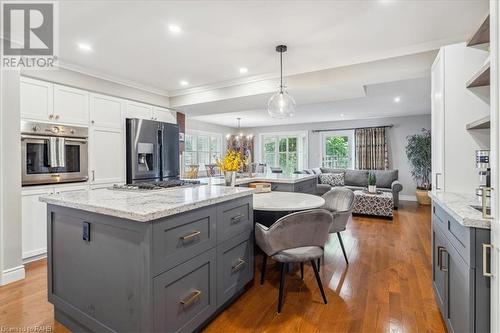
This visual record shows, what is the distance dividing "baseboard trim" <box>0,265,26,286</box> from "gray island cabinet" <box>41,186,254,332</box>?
1133 millimetres

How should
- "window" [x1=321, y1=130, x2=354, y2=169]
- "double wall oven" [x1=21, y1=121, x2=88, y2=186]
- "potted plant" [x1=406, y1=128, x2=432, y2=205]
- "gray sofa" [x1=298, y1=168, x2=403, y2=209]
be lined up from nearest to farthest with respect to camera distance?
"double wall oven" [x1=21, y1=121, x2=88, y2=186] → "gray sofa" [x1=298, y1=168, x2=403, y2=209] → "potted plant" [x1=406, y1=128, x2=432, y2=205] → "window" [x1=321, y1=130, x2=354, y2=169]

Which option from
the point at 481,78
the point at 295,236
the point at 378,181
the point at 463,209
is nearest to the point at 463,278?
the point at 463,209

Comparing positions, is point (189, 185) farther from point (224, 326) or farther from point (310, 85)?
point (310, 85)

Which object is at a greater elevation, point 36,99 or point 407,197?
point 36,99

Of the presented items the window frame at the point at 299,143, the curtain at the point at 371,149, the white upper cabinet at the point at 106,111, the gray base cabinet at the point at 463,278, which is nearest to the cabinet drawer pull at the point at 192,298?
the gray base cabinet at the point at 463,278

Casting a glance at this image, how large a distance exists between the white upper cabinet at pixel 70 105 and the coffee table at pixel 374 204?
5263mm

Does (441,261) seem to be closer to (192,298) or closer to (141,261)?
(192,298)

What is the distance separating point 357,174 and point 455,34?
4730mm

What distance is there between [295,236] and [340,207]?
119cm

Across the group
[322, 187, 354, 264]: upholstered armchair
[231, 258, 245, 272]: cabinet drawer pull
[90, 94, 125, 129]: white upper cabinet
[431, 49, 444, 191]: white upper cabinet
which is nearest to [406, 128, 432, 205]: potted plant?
[322, 187, 354, 264]: upholstered armchair

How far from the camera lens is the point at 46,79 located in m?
3.09

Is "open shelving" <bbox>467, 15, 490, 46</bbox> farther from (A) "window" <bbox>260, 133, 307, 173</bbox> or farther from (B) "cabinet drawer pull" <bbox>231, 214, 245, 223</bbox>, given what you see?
(A) "window" <bbox>260, 133, 307, 173</bbox>

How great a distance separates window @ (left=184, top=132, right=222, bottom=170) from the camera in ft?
26.4

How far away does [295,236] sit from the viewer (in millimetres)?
1911
